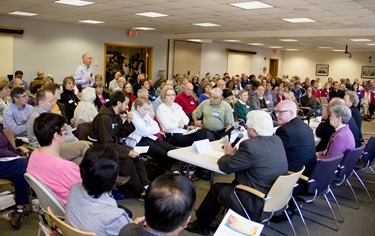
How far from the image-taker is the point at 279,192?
2.51 meters

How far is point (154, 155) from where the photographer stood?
4.07 meters

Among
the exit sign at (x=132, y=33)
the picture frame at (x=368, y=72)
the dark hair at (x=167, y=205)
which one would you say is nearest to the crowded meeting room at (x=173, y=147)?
the dark hair at (x=167, y=205)

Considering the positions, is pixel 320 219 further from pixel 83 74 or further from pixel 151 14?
pixel 151 14

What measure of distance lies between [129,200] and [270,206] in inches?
69.6

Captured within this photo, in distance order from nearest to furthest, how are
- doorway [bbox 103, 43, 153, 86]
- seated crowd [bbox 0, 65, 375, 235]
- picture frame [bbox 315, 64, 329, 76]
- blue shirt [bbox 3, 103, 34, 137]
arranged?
seated crowd [bbox 0, 65, 375, 235] → blue shirt [bbox 3, 103, 34, 137] → doorway [bbox 103, 43, 153, 86] → picture frame [bbox 315, 64, 329, 76]

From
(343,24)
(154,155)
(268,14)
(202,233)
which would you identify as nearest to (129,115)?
(154,155)

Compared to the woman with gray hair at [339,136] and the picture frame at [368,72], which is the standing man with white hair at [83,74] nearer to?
the woman with gray hair at [339,136]

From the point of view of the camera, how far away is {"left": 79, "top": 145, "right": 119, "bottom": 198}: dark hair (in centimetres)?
171

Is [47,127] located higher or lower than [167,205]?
higher

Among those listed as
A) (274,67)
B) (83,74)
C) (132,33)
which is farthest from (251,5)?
(274,67)

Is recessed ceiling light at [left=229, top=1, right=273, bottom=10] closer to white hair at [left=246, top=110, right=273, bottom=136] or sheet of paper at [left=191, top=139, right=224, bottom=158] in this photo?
sheet of paper at [left=191, top=139, right=224, bottom=158]

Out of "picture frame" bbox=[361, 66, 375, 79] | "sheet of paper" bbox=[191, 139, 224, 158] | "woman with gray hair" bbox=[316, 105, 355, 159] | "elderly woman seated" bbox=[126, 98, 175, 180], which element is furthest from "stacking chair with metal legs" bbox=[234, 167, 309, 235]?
"picture frame" bbox=[361, 66, 375, 79]

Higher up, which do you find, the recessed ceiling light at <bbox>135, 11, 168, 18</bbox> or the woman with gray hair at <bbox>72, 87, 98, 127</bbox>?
the recessed ceiling light at <bbox>135, 11, 168, 18</bbox>

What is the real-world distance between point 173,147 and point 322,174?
198 cm
